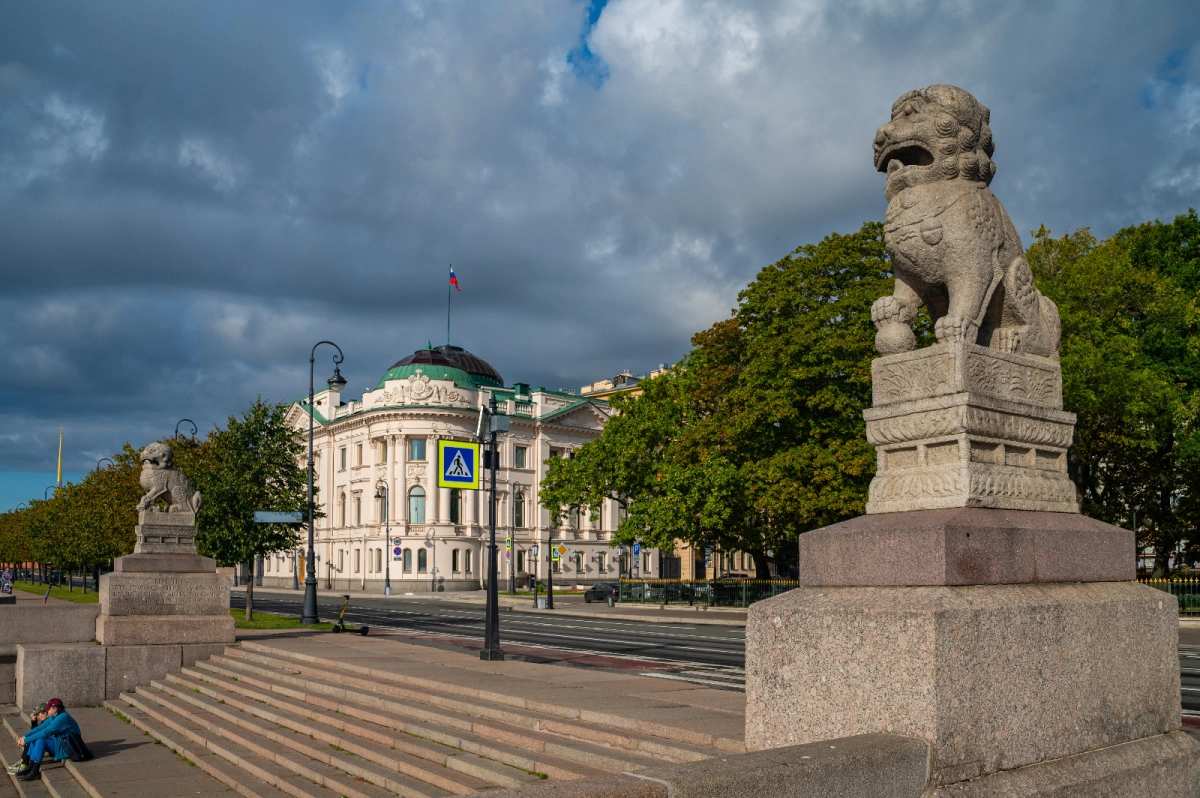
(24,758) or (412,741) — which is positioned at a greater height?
(412,741)

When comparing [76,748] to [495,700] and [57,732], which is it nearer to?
[57,732]

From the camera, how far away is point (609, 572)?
86.5 m

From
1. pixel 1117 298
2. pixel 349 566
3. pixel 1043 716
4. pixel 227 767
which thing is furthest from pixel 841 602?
pixel 349 566

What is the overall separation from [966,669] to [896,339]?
215 centimetres

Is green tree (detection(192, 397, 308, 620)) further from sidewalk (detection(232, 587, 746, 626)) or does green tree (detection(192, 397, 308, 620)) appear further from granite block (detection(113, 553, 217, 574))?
granite block (detection(113, 553, 217, 574))

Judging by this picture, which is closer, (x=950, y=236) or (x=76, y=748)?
(x=950, y=236)

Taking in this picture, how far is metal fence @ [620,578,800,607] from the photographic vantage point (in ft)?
134

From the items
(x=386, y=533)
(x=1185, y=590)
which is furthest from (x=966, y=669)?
(x=386, y=533)

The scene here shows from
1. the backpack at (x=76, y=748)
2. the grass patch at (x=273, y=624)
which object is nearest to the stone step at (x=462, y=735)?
the backpack at (x=76, y=748)

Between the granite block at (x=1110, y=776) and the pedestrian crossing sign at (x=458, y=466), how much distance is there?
1423 centimetres

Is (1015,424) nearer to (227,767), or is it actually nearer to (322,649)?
(227,767)

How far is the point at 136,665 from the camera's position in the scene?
58.4 feet

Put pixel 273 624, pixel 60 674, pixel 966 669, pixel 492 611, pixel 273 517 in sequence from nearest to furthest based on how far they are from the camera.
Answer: pixel 966 669, pixel 60 674, pixel 492 611, pixel 273 517, pixel 273 624

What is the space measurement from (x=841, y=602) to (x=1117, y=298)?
31.0 metres
